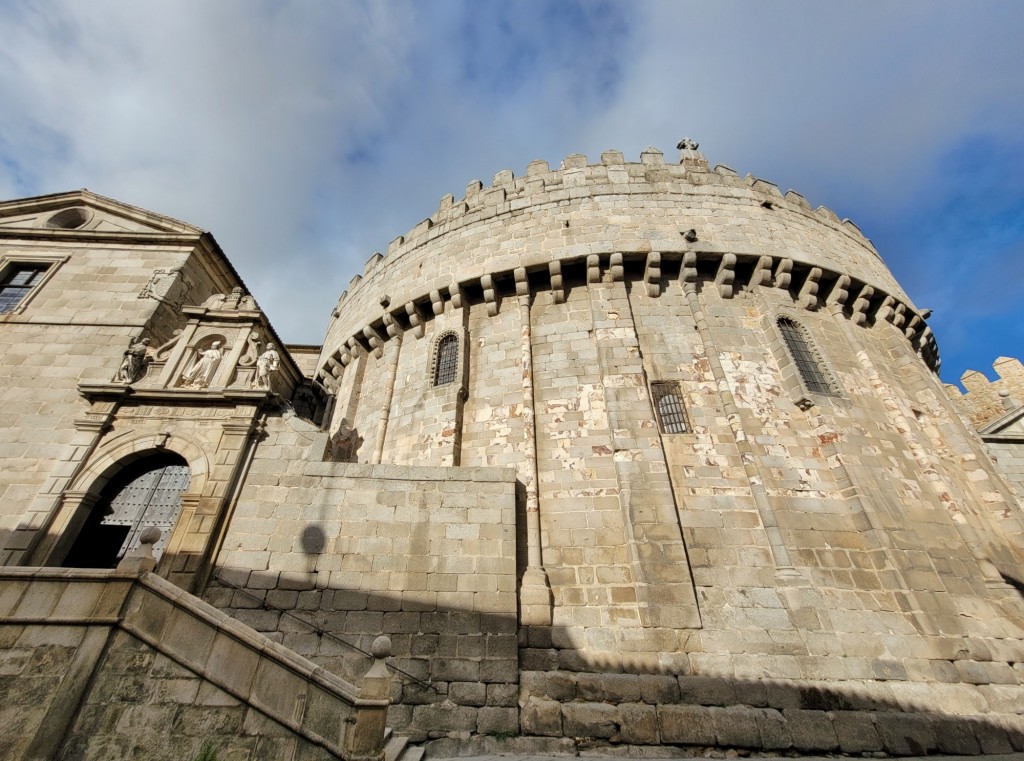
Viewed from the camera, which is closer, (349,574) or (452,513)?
(349,574)

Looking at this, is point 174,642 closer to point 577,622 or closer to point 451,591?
point 451,591

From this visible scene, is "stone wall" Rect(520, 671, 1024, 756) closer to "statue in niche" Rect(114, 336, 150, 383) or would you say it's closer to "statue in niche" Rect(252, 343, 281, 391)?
"statue in niche" Rect(252, 343, 281, 391)

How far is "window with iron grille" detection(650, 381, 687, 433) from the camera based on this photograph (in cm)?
923

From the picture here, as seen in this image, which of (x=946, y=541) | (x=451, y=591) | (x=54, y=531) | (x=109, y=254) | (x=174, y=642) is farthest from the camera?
(x=109, y=254)

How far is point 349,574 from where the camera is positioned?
7074 millimetres

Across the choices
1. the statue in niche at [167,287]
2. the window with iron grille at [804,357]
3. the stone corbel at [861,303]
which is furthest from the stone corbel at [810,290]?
the statue in niche at [167,287]

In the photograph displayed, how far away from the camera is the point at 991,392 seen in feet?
57.4

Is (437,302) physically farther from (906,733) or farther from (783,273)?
(906,733)

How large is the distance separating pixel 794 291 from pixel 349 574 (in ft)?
40.8

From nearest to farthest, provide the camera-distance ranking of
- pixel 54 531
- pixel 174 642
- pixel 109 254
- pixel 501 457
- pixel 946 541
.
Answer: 1. pixel 174 642
2. pixel 54 531
3. pixel 946 541
4. pixel 501 457
5. pixel 109 254

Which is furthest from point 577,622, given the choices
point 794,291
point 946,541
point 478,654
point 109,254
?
point 109,254

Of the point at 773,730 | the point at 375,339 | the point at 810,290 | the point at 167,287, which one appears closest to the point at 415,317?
the point at 375,339

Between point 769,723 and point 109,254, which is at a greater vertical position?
point 109,254

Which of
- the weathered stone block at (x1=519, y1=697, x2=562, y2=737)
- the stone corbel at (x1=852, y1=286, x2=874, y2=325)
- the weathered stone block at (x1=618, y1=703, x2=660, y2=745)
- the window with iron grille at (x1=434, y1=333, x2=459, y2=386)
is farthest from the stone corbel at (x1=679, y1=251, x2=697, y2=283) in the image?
the weathered stone block at (x1=519, y1=697, x2=562, y2=737)
